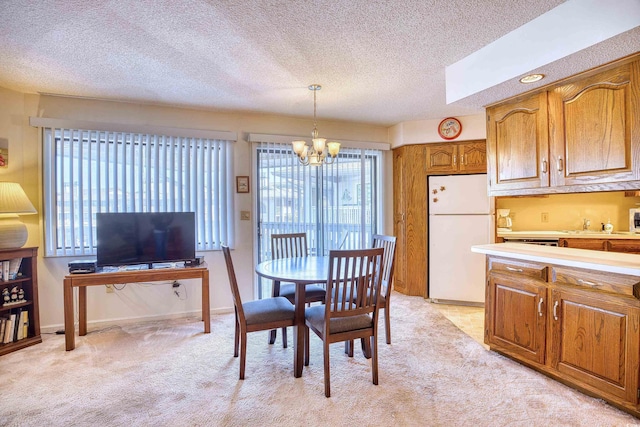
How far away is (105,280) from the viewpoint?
2.95 m

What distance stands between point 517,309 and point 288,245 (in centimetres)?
212

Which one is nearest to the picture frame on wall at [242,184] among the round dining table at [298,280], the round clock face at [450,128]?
the round dining table at [298,280]

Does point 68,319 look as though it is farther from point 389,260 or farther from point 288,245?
point 389,260

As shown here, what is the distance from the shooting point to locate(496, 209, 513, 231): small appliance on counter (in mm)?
3824

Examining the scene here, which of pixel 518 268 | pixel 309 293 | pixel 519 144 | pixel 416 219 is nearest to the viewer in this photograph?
pixel 518 268

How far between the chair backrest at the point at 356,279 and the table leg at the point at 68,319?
7.45 ft

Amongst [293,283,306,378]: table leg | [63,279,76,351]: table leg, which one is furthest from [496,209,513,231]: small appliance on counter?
[63,279,76,351]: table leg

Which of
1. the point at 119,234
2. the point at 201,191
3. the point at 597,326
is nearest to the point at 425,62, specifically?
the point at 597,326

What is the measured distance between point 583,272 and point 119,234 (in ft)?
12.3

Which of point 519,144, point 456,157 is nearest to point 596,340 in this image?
point 519,144

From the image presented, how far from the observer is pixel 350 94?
10.9 feet

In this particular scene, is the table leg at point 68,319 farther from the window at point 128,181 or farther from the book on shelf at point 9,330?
the window at point 128,181

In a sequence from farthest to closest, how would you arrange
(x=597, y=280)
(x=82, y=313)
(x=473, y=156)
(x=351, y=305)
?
(x=473, y=156) < (x=82, y=313) < (x=351, y=305) < (x=597, y=280)

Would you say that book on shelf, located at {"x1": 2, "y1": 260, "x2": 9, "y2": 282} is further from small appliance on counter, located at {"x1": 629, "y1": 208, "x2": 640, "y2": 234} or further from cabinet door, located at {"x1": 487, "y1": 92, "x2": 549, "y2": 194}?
small appliance on counter, located at {"x1": 629, "y1": 208, "x2": 640, "y2": 234}
